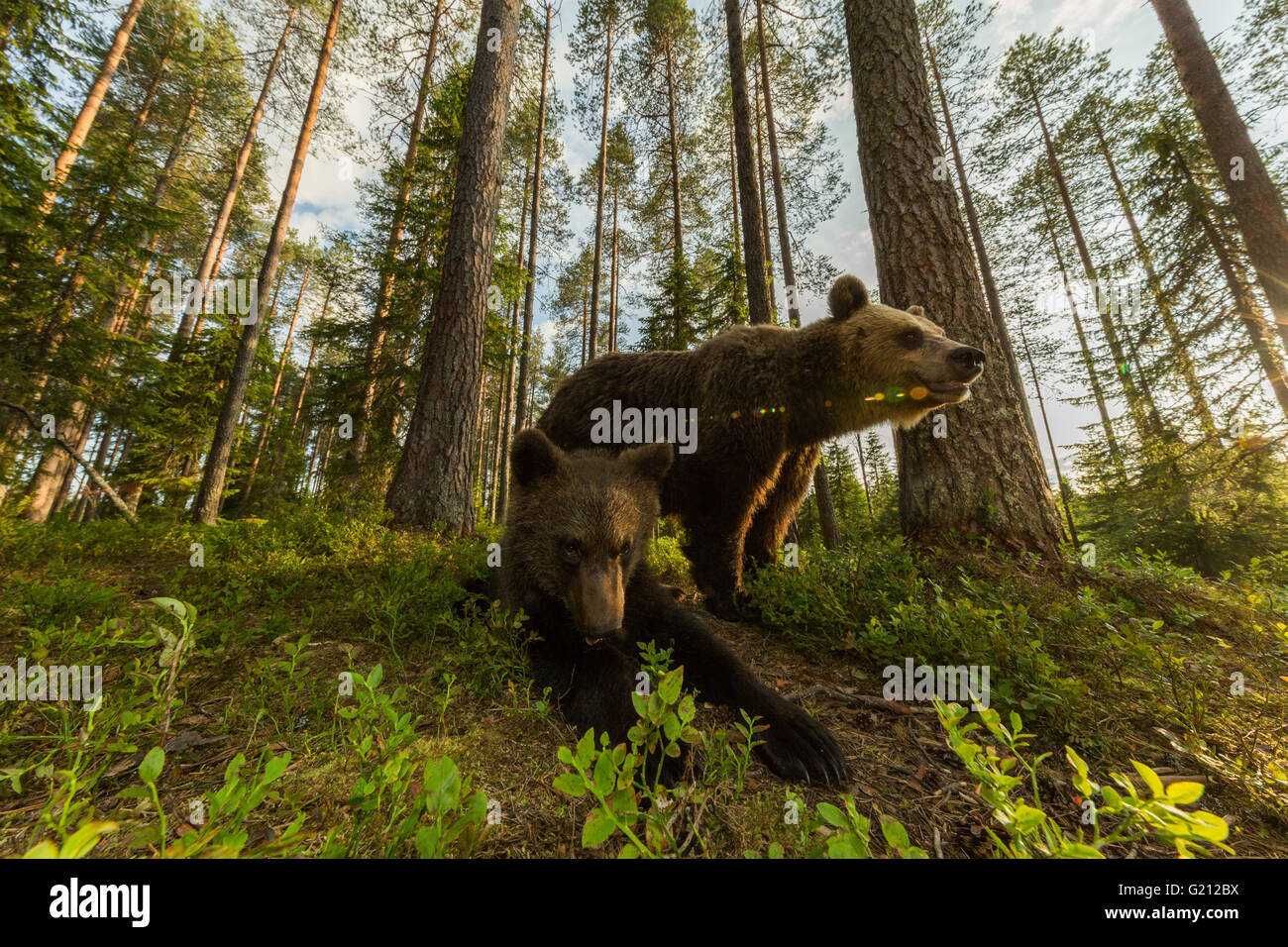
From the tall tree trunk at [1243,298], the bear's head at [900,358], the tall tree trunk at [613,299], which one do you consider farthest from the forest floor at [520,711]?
the tall tree trunk at [613,299]

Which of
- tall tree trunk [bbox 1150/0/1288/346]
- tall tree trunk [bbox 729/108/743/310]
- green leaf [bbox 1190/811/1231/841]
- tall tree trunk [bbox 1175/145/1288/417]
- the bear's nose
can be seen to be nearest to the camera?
green leaf [bbox 1190/811/1231/841]

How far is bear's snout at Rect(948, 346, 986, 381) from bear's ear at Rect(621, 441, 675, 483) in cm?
252

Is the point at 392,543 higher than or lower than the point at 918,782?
higher

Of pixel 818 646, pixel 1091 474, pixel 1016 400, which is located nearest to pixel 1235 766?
pixel 818 646

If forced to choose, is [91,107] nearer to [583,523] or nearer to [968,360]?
[583,523]

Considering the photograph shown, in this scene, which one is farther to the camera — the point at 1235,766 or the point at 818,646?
the point at 818,646

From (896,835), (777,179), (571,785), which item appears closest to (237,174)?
(777,179)

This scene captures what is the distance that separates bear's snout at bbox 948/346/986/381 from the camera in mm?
3582

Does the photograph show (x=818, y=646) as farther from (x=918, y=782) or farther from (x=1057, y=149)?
(x=1057, y=149)

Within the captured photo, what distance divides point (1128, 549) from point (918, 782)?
11605 millimetres

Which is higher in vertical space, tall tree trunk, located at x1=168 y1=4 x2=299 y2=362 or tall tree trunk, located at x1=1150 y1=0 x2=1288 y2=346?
tall tree trunk, located at x1=168 y1=4 x2=299 y2=362

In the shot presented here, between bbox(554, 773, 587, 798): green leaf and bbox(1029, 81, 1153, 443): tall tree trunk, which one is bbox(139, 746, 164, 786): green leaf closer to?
bbox(554, 773, 587, 798): green leaf

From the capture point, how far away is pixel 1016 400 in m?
4.23

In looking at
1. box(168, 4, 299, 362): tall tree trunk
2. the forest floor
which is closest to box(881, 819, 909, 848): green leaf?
the forest floor
